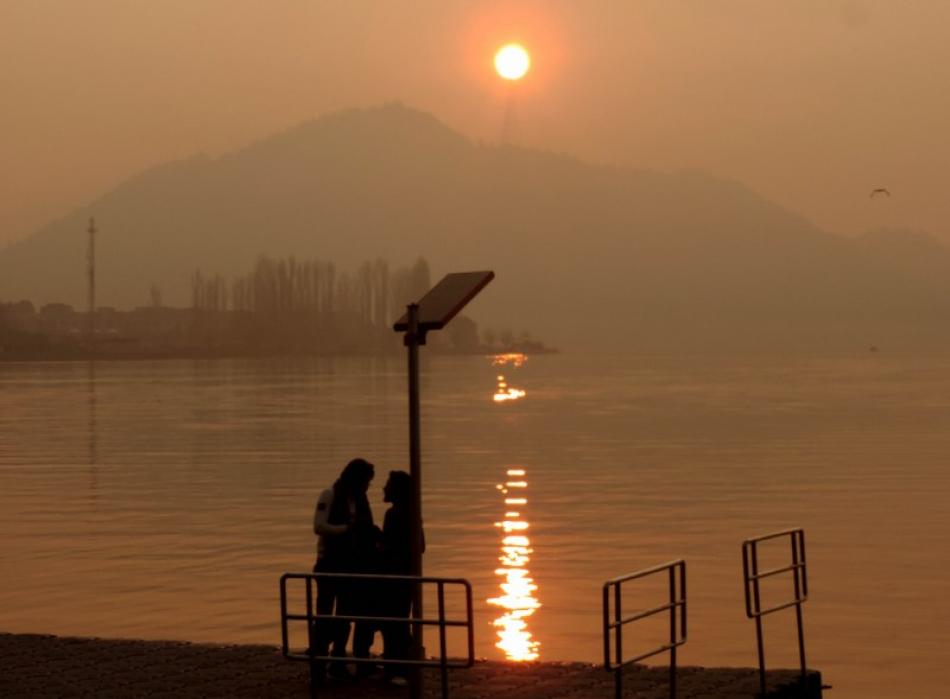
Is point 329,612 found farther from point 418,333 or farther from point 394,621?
point 418,333

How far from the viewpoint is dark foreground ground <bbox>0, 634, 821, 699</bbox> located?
12938mm

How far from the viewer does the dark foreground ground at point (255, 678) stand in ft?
42.4

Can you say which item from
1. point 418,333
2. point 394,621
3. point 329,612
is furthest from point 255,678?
point 418,333

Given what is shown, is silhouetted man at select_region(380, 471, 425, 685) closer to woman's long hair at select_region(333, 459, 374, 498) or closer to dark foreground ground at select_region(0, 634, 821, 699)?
woman's long hair at select_region(333, 459, 374, 498)

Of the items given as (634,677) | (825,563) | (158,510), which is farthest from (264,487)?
(634,677)

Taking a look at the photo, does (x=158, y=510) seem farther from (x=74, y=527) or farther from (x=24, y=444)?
(x=24, y=444)

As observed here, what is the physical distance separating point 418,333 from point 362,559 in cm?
258

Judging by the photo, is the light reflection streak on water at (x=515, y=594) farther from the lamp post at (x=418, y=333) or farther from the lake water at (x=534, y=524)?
the lamp post at (x=418, y=333)

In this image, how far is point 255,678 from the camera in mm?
13578

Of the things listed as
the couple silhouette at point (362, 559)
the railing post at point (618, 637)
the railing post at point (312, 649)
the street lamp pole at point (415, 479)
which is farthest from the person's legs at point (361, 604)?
the railing post at point (618, 637)

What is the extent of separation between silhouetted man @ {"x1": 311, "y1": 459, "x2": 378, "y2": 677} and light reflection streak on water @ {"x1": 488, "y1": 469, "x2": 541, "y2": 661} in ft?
15.8

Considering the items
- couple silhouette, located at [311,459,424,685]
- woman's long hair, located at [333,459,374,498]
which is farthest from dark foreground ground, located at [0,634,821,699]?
woman's long hair, located at [333,459,374,498]

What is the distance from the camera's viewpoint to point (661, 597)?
81.3ft

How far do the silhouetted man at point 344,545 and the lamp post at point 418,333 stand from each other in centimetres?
116
